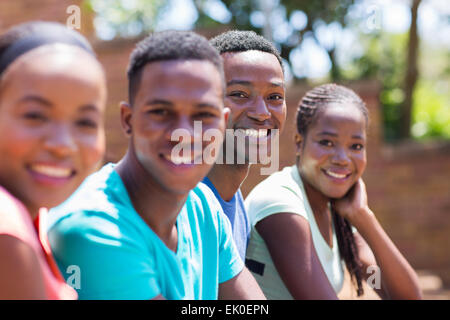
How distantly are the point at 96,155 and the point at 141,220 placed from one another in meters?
0.30

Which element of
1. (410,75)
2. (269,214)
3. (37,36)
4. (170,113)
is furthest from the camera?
(410,75)

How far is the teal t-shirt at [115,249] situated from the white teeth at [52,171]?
19cm

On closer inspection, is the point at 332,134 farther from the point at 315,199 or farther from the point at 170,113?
the point at 170,113

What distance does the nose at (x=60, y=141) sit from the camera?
4.52ft

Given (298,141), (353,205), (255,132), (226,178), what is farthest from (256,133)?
(353,205)

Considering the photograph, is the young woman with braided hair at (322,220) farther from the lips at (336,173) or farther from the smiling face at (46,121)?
the smiling face at (46,121)

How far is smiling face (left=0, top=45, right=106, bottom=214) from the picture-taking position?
4.45 feet

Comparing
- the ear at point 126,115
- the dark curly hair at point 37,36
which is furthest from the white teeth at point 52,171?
the ear at point 126,115

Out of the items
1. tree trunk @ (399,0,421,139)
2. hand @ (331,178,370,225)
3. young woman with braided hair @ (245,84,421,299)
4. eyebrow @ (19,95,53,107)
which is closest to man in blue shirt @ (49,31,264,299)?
eyebrow @ (19,95,53,107)

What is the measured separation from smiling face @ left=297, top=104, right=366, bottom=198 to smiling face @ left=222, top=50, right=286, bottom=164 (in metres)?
0.47

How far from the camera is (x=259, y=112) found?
256 centimetres

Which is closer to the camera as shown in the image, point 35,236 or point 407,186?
point 35,236

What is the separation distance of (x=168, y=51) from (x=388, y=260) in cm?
197

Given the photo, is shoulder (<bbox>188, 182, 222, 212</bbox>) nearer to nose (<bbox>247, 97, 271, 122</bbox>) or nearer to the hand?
nose (<bbox>247, 97, 271, 122</bbox>)
